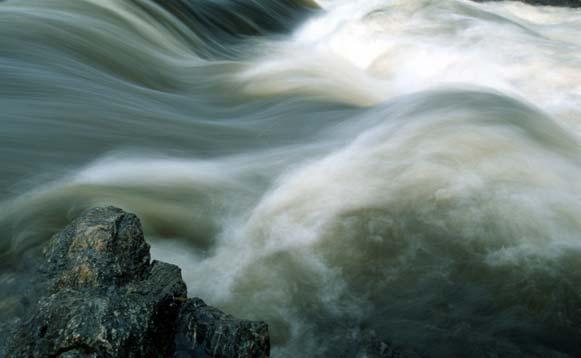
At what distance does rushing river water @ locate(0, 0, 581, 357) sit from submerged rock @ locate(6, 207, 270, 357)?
367 millimetres

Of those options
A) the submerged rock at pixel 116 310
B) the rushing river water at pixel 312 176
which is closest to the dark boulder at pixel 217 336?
the submerged rock at pixel 116 310

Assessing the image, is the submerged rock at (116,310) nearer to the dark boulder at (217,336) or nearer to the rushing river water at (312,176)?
the dark boulder at (217,336)

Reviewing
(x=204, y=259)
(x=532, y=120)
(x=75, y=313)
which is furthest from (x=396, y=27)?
(x=75, y=313)

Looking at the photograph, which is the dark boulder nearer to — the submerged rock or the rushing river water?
the submerged rock

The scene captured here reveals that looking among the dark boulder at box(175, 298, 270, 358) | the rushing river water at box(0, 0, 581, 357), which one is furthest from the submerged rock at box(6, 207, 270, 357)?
the rushing river water at box(0, 0, 581, 357)

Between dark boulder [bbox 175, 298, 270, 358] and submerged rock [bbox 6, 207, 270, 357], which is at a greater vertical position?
submerged rock [bbox 6, 207, 270, 357]

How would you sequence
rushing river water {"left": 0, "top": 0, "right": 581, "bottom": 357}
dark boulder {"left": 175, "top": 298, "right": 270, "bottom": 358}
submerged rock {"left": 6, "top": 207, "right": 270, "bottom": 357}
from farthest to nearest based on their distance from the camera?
rushing river water {"left": 0, "top": 0, "right": 581, "bottom": 357} < dark boulder {"left": 175, "top": 298, "right": 270, "bottom": 358} < submerged rock {"left": 6, "top": 207, "right": 270, "bottom": 357}

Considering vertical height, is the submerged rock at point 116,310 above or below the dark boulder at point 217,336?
above

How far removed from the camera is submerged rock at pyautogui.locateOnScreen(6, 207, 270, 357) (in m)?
2.40

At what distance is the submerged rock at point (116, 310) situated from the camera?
2.40 metres

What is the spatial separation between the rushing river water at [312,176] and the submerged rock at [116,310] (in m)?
0.37

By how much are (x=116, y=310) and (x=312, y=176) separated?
2558 millimetres

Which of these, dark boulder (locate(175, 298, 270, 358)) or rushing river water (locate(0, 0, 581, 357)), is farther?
rushing river water (locate(0, 0, 581, 357))

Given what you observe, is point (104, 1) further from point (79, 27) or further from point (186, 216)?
point (186, 216)
